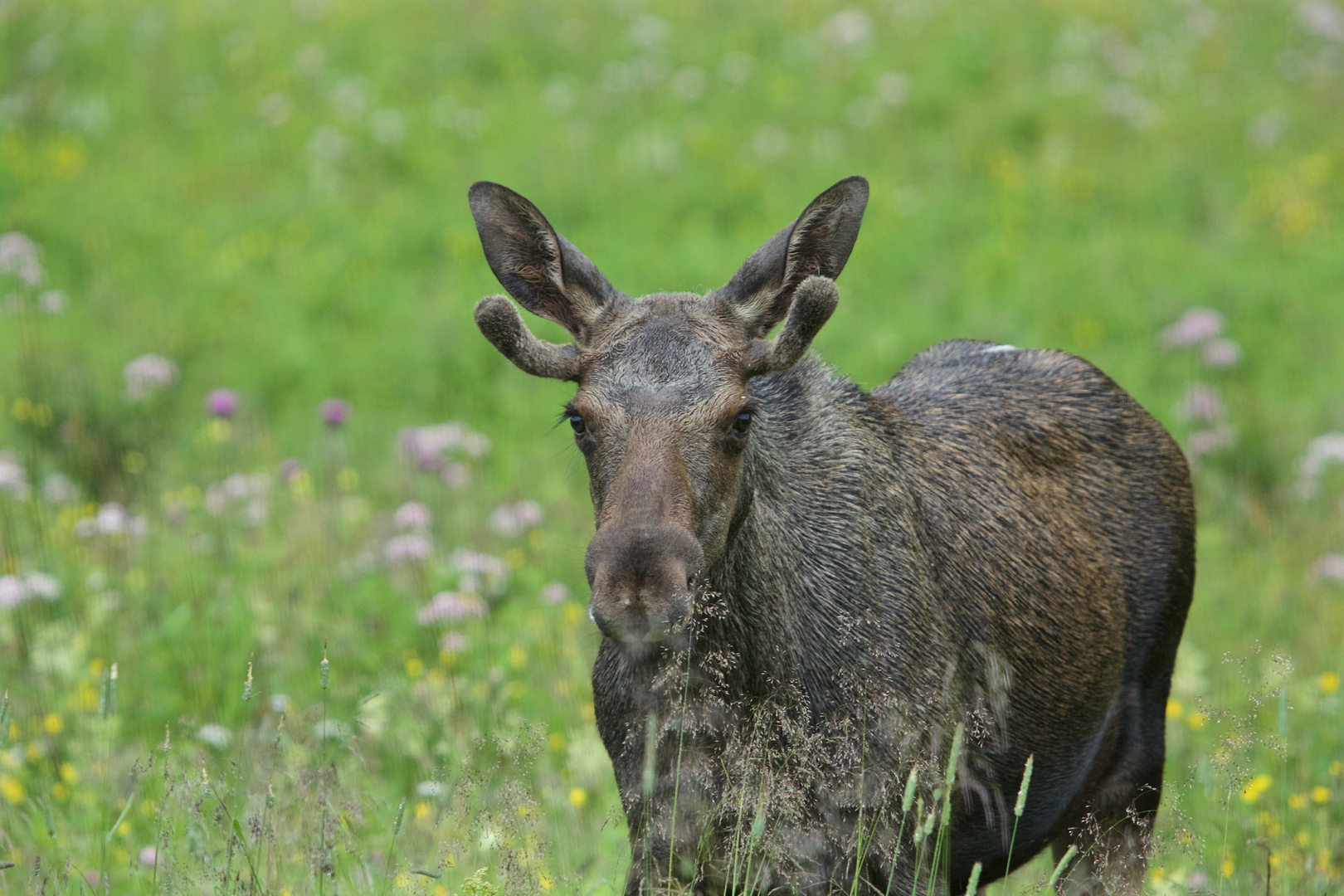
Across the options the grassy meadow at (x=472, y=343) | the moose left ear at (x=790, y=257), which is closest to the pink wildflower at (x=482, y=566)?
→ the grassy meadow at (x=472, y=343)

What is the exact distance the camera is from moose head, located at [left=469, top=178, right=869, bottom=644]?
3.01 metres

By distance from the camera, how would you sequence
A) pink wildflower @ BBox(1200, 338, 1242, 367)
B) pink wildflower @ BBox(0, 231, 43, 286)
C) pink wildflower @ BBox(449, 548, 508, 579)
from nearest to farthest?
pink wildflower @ BBox(449, 548, 508, 579), pink wildflower @ BBox(1200, 338, 1242, 367), pink wildflower @ BBox(0, 231, 43, 286)

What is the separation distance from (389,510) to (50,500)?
1692 mm

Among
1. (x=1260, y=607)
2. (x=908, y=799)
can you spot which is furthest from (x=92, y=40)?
(x=908, y=799)

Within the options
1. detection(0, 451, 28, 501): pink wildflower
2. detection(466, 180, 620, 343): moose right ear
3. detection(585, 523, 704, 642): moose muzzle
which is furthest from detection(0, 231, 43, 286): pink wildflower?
detection(585, 523, 704, 642): moose muzzle

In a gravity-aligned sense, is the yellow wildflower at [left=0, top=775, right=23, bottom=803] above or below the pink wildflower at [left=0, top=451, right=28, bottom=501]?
below

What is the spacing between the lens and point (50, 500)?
284 inches

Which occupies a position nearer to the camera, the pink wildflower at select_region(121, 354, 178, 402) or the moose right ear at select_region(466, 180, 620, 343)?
the moose right ear at select_region(466, 180, 620, 343)

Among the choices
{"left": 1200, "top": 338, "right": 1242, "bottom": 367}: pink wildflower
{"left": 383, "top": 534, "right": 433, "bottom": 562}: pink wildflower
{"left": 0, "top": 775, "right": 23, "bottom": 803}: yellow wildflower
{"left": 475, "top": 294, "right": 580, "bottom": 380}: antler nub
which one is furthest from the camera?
{"left": 1200, "top": 338, "right": 1242, "bottom": 367}: pink wildflower

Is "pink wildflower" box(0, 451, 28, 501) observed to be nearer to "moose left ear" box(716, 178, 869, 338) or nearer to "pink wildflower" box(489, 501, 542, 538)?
"pink wildflower" box(489, 501, 542, 538)

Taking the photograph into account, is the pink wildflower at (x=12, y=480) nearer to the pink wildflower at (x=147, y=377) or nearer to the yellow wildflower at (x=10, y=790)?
the pink wildflower at (x=147, y=377)

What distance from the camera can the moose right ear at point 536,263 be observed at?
3844 millimetres

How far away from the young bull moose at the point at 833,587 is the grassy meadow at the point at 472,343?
1.28 ft

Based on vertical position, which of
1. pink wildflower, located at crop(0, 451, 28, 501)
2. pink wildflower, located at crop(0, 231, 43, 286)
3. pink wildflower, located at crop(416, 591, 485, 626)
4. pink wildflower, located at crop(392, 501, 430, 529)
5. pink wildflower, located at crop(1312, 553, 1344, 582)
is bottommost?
pink wildflower, located at crop(0, 451, 28, 501)
